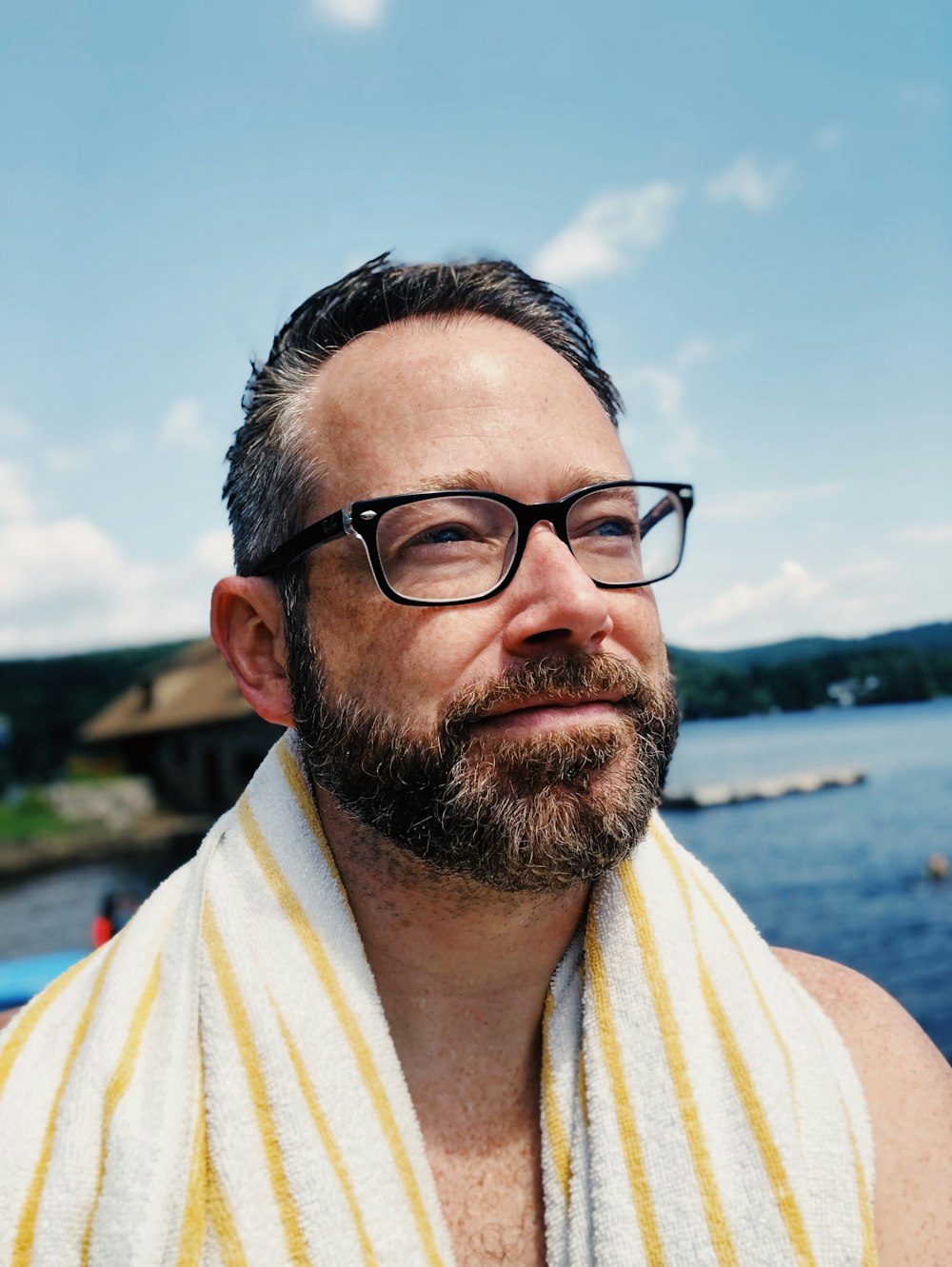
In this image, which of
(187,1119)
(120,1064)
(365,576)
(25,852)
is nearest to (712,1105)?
(187,1119)

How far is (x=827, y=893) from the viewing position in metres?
27.6

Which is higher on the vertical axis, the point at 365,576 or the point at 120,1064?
the point at 365,576

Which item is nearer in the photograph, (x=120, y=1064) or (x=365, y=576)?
(x=120, y=1064)

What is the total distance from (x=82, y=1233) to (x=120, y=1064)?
0.22 metres

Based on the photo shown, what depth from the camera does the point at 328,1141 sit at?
138cm

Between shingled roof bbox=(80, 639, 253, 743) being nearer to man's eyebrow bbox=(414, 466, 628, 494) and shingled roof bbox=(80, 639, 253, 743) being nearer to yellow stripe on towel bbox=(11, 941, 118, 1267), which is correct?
yellow stripe on towel bbox=(11, 941, 118, 1267)

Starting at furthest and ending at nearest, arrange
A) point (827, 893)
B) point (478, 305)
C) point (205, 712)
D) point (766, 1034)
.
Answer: point (205, 712) → point (827, 893) → point (478, 305) → point (766, 1034)

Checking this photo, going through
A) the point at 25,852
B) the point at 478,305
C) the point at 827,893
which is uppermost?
the point at 478,305

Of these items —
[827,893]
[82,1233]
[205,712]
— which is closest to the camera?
[82,1233]

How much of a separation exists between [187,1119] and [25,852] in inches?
1897

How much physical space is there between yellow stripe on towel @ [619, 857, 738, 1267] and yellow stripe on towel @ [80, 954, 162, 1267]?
2.77 feet

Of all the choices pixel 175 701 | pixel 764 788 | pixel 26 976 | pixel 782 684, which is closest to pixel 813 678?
pixel 782 684

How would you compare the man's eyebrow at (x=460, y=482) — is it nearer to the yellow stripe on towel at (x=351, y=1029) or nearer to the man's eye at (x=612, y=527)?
the man's eye at (x=612, y=527)

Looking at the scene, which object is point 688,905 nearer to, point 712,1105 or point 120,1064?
point 712,1105
